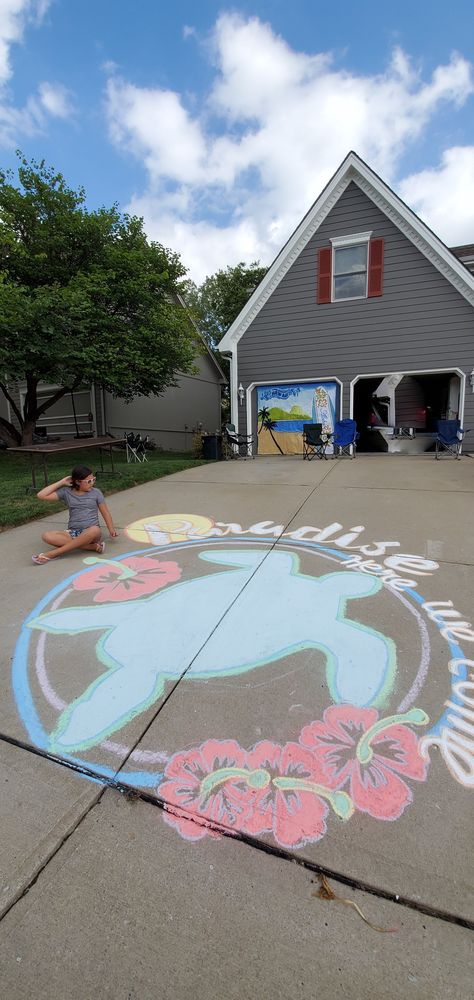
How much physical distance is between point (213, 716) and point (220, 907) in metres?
0.77

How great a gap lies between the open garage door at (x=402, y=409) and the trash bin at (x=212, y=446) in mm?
3909

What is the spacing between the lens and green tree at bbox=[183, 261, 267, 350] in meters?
23.7

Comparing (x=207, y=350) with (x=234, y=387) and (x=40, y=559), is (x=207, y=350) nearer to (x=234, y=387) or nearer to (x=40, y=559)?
(x=234, y=387)

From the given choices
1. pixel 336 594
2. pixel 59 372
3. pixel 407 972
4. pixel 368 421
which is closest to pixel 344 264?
pixel 368 421

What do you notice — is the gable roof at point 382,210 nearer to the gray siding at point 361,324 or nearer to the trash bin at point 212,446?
the gray siding at point 361,324

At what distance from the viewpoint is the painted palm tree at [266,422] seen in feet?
40.7

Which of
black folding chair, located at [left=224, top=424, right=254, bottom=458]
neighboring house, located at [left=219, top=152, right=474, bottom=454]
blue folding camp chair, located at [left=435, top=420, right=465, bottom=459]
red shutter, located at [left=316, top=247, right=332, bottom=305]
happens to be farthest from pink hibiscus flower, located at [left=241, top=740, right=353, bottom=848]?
red shutter, located at [left=316, top=247, right=332, bottom=305]

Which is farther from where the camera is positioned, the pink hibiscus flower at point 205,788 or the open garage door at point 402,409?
the open garage door at point 402,409

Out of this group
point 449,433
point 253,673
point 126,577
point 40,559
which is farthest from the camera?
point 449,433

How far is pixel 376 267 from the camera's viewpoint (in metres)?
10.9

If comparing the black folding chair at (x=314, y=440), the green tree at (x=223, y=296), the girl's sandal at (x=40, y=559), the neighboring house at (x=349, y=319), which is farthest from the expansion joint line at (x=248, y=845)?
the green tree at (x=223, y=296)

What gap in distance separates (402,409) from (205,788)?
48.3 ft

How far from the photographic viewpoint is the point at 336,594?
10.3ft

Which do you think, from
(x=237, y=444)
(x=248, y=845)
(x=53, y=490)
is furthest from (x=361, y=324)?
(x=248, y=845)
